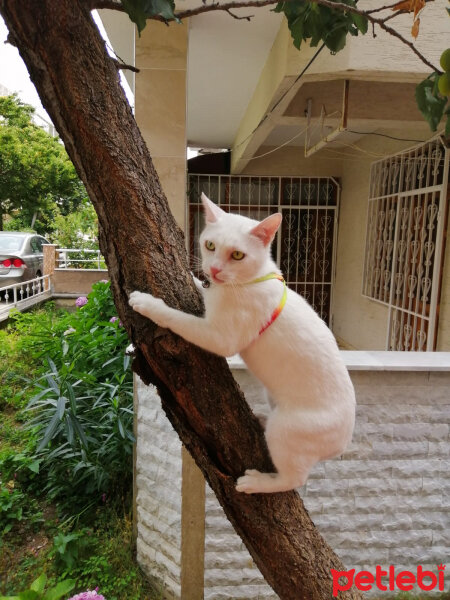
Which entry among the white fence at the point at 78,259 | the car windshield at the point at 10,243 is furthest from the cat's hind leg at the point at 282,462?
the car windshield at the point at 10,243

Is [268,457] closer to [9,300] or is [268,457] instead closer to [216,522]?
[216,522]

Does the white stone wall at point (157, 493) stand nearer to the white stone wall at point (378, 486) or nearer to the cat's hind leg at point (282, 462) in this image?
the white stone wall at point (378, 486)

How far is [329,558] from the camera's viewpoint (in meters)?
1.29

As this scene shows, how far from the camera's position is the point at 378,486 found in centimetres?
273

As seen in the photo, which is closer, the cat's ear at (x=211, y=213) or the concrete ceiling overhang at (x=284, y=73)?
the cat's ear at (x=211, y=213)

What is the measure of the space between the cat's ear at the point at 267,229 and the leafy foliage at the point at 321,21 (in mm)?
538

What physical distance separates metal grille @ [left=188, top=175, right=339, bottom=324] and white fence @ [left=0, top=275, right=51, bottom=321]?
339cm

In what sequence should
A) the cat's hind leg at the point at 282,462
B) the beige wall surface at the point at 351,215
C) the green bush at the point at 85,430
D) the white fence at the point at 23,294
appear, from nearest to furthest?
the cat's hind leg at the point at 282,462
the green bush at the point at 85,430
the beige wall surface at the point at 351,215
the white fence at the point at 23,294

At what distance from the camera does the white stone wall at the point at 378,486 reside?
Answer: 2.61 metres

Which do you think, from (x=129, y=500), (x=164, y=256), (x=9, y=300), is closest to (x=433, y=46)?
(x=164, y=256)

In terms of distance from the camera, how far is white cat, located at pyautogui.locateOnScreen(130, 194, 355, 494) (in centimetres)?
128

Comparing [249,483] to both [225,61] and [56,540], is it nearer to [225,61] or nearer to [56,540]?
[56,540]

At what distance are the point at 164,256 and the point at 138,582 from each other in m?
2.94

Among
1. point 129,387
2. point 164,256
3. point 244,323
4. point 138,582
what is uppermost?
point 164,256
